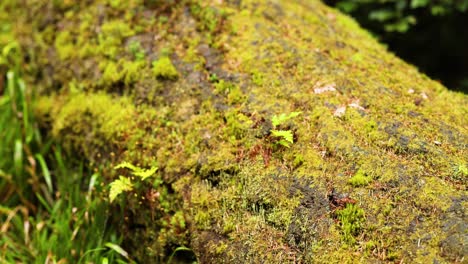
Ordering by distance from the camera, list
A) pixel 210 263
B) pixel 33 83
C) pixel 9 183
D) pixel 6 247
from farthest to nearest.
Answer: pixel 33 83 → pixel 9 183 → pixel 6 247 → pixel 210 263

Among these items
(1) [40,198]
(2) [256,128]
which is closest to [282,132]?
(2) [256,128]

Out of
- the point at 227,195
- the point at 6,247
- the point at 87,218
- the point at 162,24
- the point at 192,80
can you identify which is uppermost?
the point at 162,24

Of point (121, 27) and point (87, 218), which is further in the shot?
point (121, 27)

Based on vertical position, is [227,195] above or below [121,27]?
below

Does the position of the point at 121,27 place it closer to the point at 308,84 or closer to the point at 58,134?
the point at 58,134

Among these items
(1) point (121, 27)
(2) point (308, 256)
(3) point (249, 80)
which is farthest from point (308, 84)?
(1) point (121, 27)

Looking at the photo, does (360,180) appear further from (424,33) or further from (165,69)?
(424,33)

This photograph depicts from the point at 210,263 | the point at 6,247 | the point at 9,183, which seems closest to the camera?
the point at 210,263

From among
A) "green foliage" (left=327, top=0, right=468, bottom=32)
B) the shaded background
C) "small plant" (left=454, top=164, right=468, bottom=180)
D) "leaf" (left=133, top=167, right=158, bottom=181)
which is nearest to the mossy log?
"small plant" (left=454, top=164, right=468, bottom=180)

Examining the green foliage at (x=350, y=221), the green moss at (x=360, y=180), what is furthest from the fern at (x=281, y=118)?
the green foliage at (x=350, y=221)
